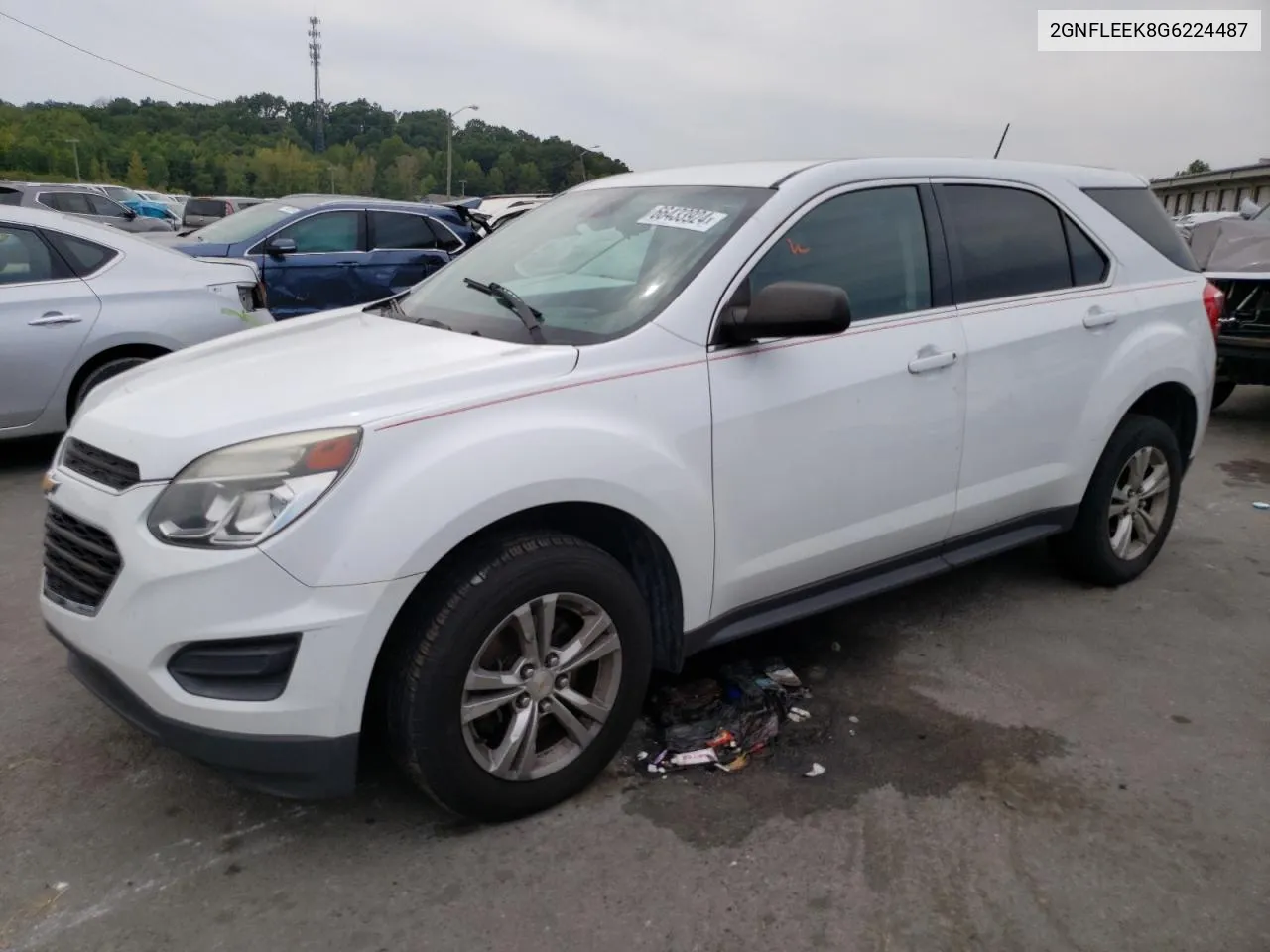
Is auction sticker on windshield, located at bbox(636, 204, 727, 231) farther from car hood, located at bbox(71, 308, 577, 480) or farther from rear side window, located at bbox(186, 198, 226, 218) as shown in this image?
rear side window, located at bbox(186, 198, 226, 218)

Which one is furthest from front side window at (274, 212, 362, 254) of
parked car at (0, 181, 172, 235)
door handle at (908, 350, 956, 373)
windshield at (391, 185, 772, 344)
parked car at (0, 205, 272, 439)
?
parked car at (0, 181, 172, 235)

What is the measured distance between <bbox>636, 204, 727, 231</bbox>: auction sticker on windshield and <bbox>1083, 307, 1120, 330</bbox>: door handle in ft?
5.63

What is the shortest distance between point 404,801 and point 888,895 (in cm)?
135

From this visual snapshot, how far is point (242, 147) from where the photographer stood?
66.8 metres

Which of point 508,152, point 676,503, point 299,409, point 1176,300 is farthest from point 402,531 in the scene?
point 508,152

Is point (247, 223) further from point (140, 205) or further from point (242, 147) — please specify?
point (242, 147)

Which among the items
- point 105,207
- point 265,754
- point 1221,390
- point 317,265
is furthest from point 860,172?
point 105,207

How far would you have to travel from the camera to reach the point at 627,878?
2.63m

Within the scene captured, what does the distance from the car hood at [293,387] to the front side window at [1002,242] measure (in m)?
1.70

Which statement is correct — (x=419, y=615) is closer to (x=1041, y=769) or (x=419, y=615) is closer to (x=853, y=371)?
(x=853, y=371)

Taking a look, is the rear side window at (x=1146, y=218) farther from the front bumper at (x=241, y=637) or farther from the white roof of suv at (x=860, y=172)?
the front bumper at (x=241, y=637)

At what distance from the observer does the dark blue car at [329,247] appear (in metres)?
9.81

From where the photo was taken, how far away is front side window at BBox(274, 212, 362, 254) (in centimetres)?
1005

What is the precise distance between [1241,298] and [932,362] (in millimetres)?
5960
